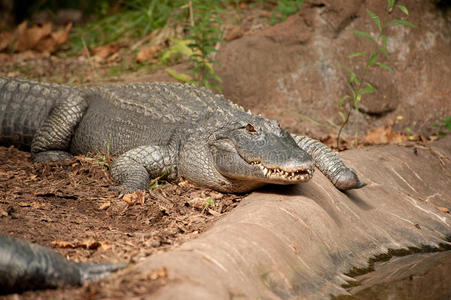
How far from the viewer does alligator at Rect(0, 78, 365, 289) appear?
173 inches

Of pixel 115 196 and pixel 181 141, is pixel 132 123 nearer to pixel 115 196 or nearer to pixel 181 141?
pixel 181 141

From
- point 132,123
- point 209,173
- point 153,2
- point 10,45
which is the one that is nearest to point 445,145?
point 209,173

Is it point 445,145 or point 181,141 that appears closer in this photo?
point 181,141

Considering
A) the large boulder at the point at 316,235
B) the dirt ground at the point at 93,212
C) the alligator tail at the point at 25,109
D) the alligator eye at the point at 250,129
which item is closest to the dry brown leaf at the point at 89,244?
the dirt ground at the point at 93,212

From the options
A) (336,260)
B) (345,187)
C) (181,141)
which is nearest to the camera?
(336,260)

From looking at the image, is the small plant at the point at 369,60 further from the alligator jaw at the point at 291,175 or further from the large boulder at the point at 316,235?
the alligator jaw at the point at 291,175

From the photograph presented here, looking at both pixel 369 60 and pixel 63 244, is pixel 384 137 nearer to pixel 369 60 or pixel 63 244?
pixel 369 60

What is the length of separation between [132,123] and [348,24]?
3847 millimetres

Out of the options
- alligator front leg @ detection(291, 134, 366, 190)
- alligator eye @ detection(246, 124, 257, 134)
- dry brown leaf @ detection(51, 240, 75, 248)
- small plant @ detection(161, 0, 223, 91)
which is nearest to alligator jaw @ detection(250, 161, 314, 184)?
alligator eye @ detection(246, 124, 257, 134)

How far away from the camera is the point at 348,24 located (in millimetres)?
7797

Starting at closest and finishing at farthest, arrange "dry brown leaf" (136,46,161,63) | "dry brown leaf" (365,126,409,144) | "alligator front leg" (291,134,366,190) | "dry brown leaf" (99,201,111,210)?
"dry brown leaf" (99,201,111,210), "alligator front leg" (291,134,366,190), "dry brown leaf" (365,126,409,144), "dry brown leaf" (136,46,161,63)

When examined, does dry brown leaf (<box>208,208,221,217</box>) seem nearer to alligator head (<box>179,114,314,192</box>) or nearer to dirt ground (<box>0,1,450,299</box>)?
dirt ground (<box>0,1,450,299</box>)

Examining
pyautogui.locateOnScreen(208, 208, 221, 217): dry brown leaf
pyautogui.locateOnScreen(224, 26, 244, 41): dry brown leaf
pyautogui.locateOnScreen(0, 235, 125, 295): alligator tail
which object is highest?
pyautogui.locateOnScreen(0, 235, 125, 295): alligator tail

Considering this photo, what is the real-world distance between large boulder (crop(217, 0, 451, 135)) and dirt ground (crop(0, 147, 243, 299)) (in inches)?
109
